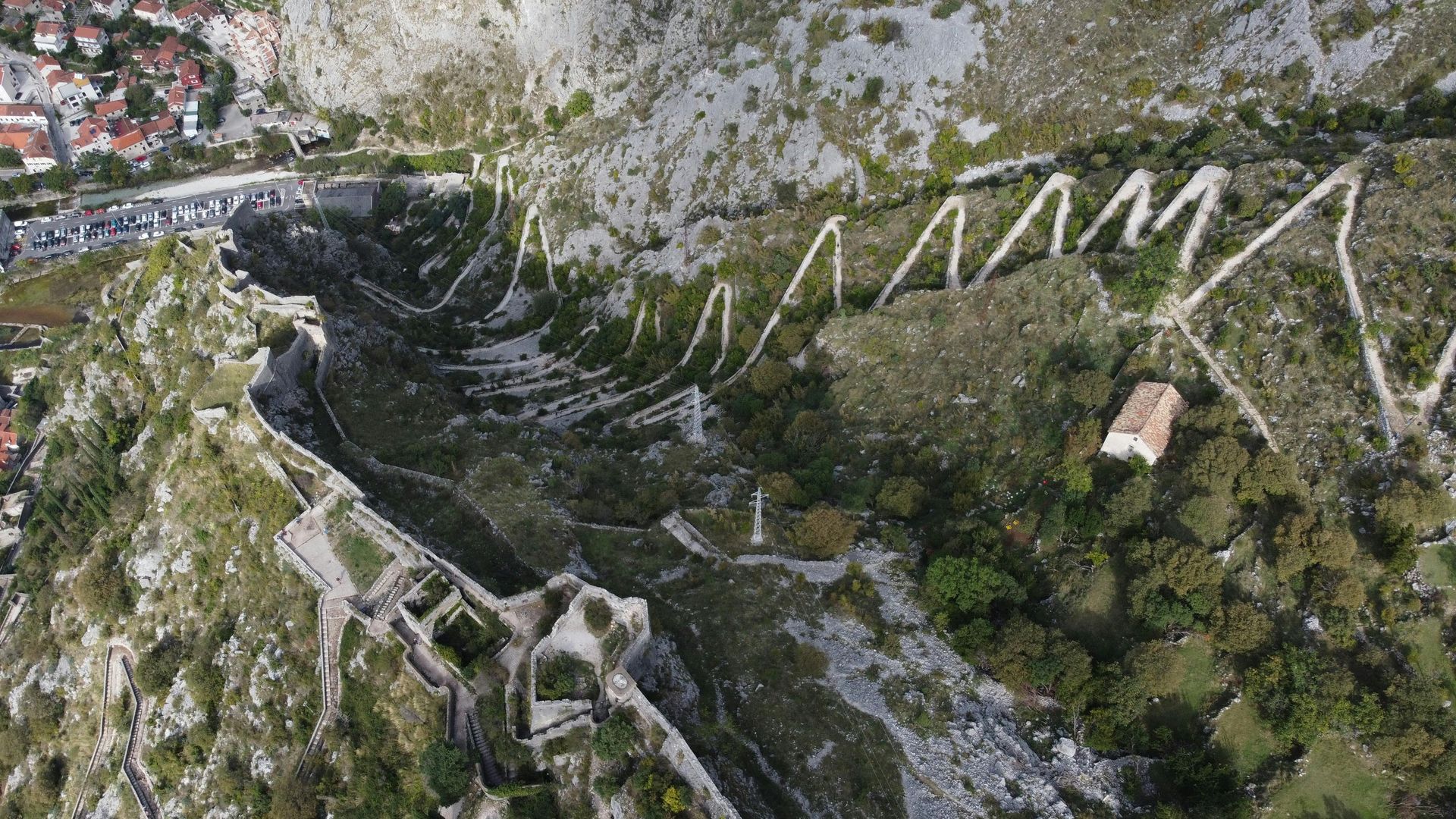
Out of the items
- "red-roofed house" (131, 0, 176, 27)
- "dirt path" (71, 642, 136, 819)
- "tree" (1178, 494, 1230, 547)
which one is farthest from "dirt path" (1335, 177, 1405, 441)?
"red-roofed house" (131, 0, 176, 27)

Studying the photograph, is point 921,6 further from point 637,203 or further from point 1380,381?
point 1380,381

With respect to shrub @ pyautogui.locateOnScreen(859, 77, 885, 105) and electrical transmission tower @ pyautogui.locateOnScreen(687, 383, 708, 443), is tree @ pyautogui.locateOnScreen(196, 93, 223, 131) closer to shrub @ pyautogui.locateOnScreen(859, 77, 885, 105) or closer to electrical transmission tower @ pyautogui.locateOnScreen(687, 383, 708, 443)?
electrical transmission tower @ pyautogui.locateOnScreen(687, 383, 708, 443)

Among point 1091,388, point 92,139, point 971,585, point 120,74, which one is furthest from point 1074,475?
point 120,74

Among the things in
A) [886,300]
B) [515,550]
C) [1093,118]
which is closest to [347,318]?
[515,550]

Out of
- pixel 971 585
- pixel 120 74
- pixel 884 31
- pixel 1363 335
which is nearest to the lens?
pixel 971 585

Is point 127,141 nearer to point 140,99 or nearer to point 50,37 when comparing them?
point 140,99
